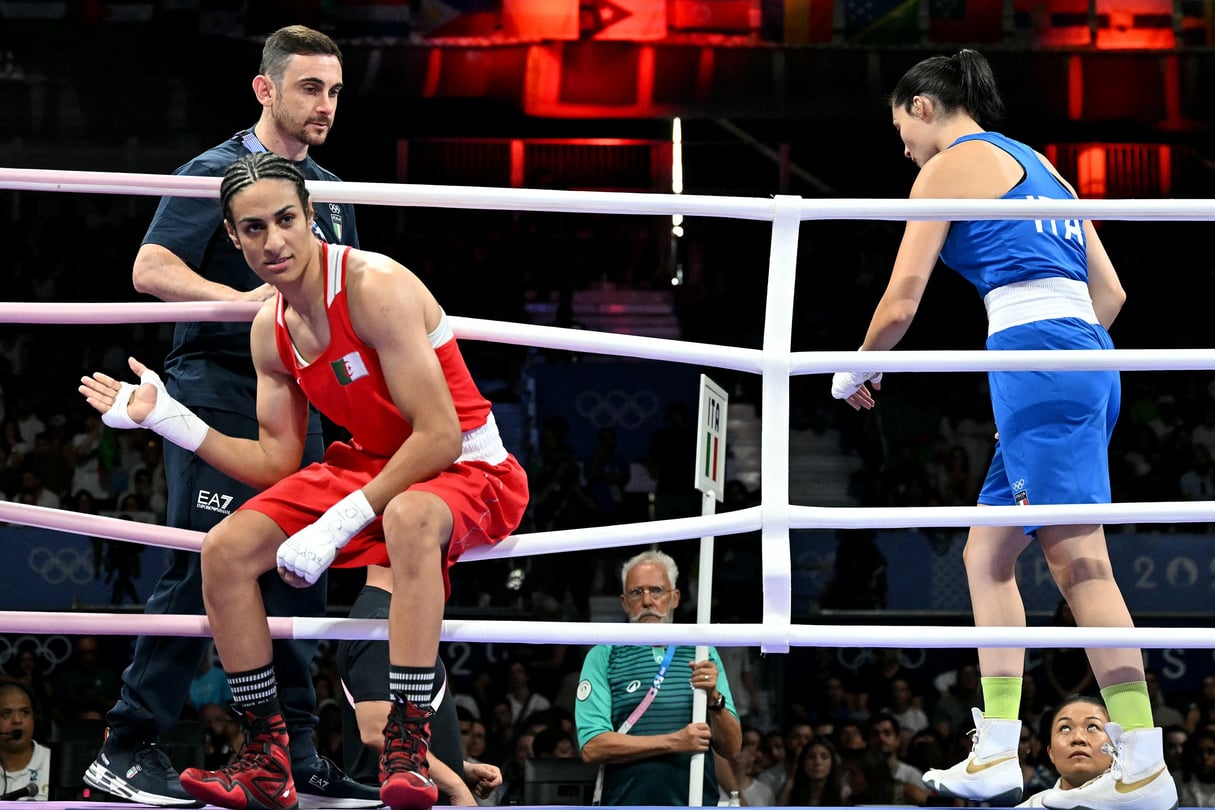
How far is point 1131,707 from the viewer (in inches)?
106

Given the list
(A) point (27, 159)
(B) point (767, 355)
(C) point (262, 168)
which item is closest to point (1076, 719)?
(B) point (767, 355)

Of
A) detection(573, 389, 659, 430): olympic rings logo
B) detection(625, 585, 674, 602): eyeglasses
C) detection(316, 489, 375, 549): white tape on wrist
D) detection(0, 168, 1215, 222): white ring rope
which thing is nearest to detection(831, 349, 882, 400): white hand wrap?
detection(0, 168, 1215, 222): white ring rope

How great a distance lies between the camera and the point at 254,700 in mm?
2529

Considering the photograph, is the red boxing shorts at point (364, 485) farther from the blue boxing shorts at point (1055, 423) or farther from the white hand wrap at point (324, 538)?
the blue boxing shorts at point (1055, 423)

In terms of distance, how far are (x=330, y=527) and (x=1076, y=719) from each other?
252 centimetres

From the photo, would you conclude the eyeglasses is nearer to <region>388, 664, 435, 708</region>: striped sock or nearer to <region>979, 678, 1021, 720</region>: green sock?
<region>979, 678, 1021, 720</region>: green sock

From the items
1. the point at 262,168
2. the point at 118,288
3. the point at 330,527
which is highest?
the point at 118,288

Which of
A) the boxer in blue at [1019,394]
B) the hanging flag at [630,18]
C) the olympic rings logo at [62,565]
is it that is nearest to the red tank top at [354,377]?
the boxer in blue at [1019,394]

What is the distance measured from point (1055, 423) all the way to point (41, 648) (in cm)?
704

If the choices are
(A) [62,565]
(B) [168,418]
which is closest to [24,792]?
(A) [62,565]

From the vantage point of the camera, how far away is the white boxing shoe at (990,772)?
2.80 meters

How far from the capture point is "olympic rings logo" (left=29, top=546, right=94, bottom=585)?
27.7 feet

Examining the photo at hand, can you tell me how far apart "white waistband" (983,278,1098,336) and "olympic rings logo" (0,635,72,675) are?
674 centimetres

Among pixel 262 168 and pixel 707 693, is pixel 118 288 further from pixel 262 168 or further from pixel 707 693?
pixel 262 168
